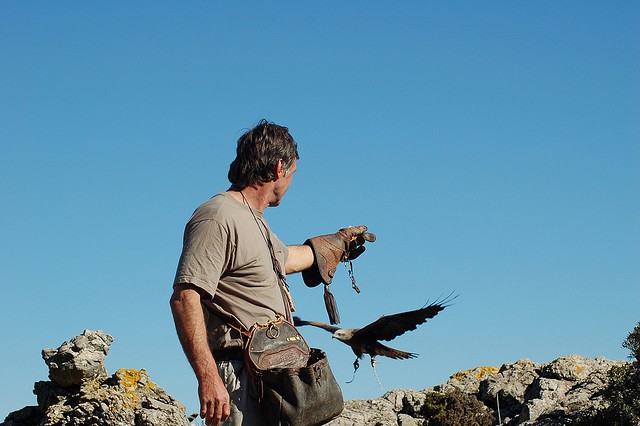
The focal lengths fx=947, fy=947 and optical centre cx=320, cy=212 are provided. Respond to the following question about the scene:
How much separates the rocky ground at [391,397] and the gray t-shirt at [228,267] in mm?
5301

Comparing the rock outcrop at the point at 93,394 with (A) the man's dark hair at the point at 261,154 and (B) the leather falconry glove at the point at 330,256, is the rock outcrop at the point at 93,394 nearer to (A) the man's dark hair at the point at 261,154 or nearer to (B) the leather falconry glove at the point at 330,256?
(B) the leather falconry glove at the point at 330,256

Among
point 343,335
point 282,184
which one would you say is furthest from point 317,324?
point 282,184

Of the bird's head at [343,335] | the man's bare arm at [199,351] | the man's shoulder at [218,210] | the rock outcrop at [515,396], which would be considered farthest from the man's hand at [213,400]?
the rock outcrop at [515,396]

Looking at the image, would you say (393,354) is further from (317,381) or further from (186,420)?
(186,420)

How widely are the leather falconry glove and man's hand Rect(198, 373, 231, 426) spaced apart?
1.83 m

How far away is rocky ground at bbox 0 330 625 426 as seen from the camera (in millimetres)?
9602

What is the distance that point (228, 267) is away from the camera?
441 cm

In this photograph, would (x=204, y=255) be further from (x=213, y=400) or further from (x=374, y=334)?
(x=374, y=334)

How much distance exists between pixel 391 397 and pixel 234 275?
10141mm

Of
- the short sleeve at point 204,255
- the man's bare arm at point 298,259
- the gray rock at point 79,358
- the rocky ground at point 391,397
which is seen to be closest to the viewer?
the short sleeve at point 204,255

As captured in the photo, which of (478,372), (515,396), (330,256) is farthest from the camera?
(478,372)

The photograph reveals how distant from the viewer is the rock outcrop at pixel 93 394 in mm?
9492

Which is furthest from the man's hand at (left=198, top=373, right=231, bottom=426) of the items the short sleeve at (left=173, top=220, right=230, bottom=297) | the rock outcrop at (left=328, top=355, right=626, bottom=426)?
the rock outcrop at (left=328, top=355, right=626, bottom=426)

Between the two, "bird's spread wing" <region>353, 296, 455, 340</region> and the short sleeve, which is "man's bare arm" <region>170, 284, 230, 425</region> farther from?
"bird's spread wing" <region>353, 296, 455, 340</region>
